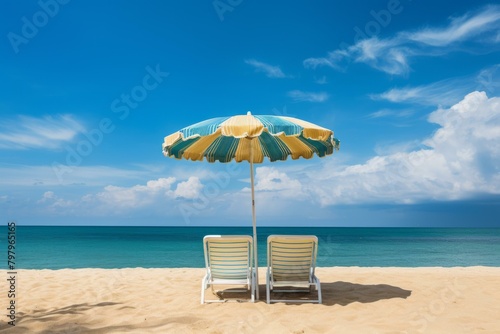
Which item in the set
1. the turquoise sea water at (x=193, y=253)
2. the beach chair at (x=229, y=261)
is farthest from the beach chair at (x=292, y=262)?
the turquoise sea water at (x=193, y=253)

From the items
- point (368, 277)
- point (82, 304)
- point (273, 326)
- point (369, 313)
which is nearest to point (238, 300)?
point (273, 326)

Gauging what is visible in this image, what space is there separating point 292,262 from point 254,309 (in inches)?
32.9

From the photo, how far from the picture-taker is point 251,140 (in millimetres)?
6262

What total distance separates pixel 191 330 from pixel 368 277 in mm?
4331

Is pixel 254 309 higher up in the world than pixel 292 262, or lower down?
lower down

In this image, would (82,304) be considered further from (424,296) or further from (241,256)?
(424,296)

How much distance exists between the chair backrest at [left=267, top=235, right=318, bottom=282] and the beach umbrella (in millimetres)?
292

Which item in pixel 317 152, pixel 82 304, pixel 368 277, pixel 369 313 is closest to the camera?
pixel 369 313

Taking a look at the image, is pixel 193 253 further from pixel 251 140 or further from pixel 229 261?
pixel 229 261

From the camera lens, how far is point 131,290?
6.43 meters
